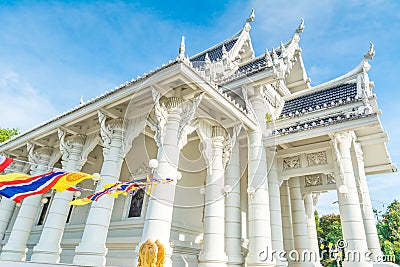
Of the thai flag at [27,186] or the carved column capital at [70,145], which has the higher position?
the carved column capital at [70,145]

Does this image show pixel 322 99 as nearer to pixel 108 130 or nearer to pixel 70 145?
pixel 108 130

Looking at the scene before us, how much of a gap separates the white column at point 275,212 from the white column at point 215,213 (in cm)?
212

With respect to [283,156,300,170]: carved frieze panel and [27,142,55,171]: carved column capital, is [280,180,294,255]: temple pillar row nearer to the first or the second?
[283,156,300,170]: carved frieze panel

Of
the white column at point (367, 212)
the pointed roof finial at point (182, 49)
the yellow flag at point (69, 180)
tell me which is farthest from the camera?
the white column at point (367, 212)

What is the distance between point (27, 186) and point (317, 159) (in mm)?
9060

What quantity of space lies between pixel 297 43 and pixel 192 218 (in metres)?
10.7

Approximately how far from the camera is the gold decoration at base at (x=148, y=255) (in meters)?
4.89

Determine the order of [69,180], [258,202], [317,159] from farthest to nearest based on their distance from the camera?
1. [317,159]
2. [258,202]
3. [69,180]

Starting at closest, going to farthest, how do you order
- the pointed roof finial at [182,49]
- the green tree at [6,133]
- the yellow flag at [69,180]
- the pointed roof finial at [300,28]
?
the yellow flag at [69,180] < the pointed roof finial at [182,49] < the pointed roof finial at [300,28] < the green tree at [6,133]

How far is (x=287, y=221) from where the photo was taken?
35.8 feet

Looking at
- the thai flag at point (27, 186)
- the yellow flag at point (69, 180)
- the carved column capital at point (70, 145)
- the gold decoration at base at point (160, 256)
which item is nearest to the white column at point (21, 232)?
the carved column capital at point (70, 145)

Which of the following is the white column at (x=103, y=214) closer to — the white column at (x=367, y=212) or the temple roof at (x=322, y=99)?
the temple roof at (x=322, y=99)

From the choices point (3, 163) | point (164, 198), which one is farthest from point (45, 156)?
point (164, 198)

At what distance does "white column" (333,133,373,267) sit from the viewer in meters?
7.18
